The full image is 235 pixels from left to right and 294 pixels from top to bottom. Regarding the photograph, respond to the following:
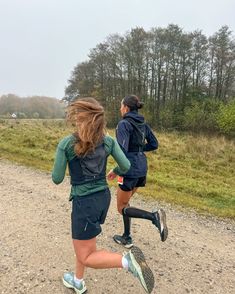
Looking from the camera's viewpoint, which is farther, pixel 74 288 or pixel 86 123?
pixel 74 288

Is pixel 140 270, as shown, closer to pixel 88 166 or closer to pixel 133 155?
pixel 88 166

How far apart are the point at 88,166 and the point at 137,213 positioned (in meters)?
1.49

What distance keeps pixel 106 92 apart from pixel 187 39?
39.5ft

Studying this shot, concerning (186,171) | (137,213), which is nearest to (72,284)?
(137,213)

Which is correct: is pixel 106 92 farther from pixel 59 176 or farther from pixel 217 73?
pixel 59 176

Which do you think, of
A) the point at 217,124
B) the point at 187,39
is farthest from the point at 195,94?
the point at 217,124

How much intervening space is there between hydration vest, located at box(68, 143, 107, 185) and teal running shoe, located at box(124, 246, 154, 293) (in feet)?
2.52

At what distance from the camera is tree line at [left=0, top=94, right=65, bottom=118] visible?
60.7 metres

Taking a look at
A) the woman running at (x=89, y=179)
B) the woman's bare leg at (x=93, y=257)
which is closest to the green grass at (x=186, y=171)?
the woman running at (x=89, y=179)

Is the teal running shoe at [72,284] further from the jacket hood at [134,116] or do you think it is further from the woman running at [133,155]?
the jacket hood at [134,116]

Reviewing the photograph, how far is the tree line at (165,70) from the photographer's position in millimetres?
40062

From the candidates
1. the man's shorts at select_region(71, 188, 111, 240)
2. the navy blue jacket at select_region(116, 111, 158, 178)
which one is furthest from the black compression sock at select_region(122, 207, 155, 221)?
the man's shorts at select_region(71, 188, 111, 240)

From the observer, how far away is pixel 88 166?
296 centimetres

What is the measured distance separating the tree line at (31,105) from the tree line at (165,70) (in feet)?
→ 61.4
